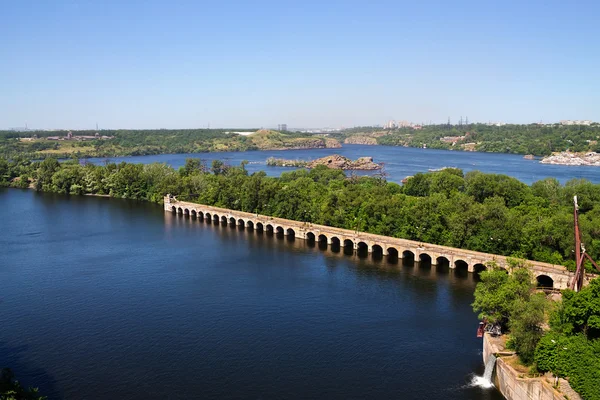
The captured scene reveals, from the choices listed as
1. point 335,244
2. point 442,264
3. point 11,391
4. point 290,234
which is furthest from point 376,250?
point 11,391

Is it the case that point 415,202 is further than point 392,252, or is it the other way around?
point 415,202

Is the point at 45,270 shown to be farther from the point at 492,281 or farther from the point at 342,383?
the point at 492,281

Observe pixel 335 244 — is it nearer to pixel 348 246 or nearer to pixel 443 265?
pixel 348 246

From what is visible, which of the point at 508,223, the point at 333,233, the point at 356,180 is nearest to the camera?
the point at 508,223

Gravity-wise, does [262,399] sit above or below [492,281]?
below

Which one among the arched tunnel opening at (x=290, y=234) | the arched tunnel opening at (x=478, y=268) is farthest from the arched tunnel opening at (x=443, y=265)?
the arched tunnel opening at (x=290, y=234)

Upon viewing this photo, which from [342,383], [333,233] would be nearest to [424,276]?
[333,233]
